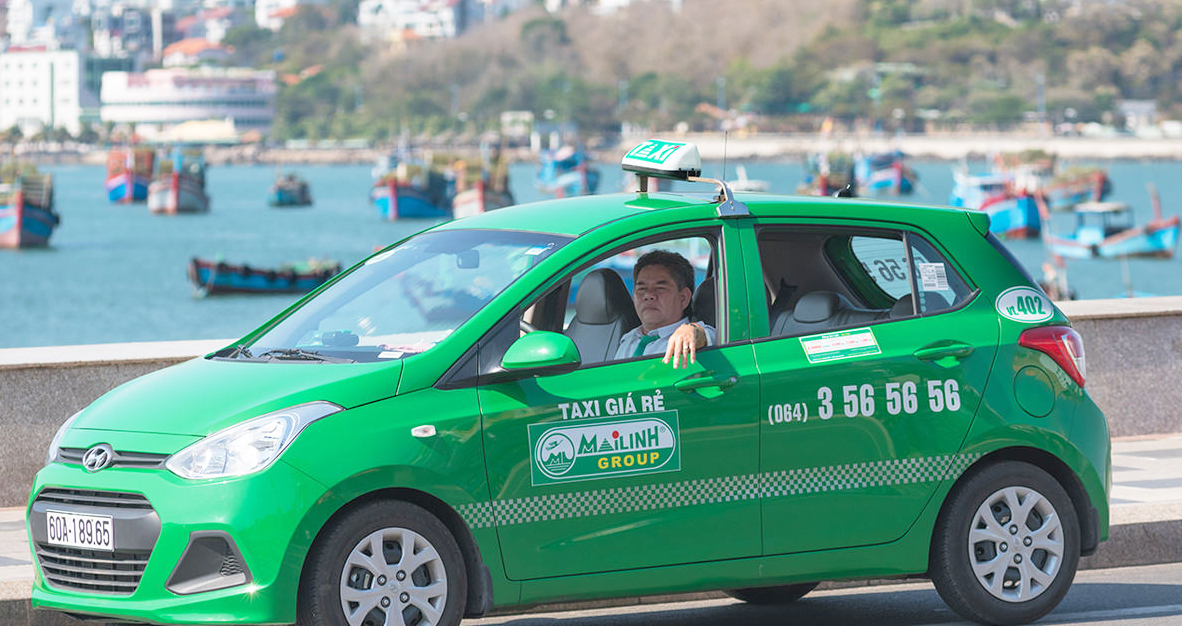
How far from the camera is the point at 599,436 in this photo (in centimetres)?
540

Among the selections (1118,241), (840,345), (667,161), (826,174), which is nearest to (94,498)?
(667,161)

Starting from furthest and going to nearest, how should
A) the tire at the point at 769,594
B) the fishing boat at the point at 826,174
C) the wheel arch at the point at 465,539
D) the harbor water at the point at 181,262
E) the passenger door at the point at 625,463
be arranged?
the fishing boat at the point at 826,174 → the harbor water at the point at 181,262 → the tire at the point at 769,594 → the passenger door at the point at 625,463 → the wheel arch at the point at 465,539

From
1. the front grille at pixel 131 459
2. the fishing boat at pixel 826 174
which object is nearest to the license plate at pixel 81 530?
the front grille at pixel 131 459

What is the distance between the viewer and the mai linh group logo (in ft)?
17.5

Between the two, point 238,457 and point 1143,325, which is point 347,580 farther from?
point 1143,325

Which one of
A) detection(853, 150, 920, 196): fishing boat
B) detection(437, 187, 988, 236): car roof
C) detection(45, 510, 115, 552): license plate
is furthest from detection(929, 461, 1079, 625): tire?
detection(853, 150, 920, 196): fishing boat

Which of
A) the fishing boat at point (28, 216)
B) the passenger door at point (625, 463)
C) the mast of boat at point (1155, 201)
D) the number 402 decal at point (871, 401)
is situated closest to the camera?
the passenger door at point (625, 463)

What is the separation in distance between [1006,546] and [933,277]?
963 millimetres

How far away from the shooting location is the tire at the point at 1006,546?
6023mm

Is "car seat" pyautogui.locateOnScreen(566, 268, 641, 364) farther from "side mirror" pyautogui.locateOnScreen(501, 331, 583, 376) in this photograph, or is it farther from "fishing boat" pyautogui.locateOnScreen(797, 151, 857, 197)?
"fishing boat" pyautogui.locateOnScreen(797, 151, 857, 197)

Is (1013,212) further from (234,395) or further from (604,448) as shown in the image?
(234,395)

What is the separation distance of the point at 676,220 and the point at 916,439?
1.09 metres

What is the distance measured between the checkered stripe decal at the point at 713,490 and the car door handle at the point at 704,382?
0.29 metres

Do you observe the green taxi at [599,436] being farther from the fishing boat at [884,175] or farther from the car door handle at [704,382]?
the fishing boat at [884,175]
